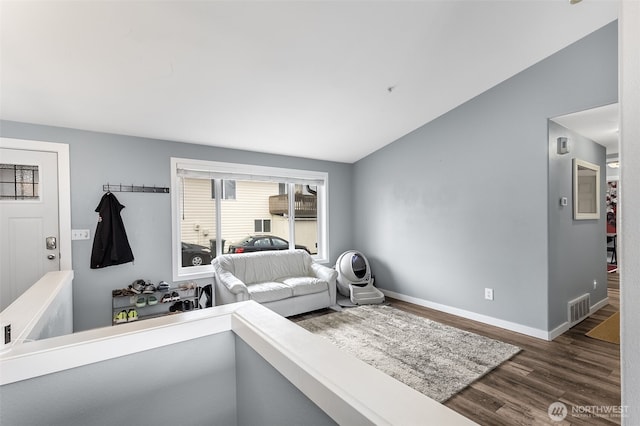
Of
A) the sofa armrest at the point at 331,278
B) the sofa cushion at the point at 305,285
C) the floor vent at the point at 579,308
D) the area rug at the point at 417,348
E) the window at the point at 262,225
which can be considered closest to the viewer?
the area rug at the point at 417,348

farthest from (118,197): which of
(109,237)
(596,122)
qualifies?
(596,122)

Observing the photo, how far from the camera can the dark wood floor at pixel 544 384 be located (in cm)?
201

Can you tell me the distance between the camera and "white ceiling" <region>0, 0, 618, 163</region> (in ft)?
6.73

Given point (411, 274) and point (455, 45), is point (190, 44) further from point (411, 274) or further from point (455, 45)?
point (411, 274)

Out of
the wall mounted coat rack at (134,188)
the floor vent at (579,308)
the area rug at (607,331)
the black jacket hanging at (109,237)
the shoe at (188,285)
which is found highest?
the wall mounted coat rack at (134,188)

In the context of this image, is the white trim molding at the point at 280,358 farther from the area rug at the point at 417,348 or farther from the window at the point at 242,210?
the window at the point at 242,210

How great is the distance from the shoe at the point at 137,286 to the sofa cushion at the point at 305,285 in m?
1.67

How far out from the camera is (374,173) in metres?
5.09

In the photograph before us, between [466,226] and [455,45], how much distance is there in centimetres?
210

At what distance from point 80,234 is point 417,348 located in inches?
144

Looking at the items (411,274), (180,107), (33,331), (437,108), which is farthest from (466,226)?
(33,331)

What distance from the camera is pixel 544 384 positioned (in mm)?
2348

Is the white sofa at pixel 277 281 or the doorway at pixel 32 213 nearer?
the doorway at pixel 32 213

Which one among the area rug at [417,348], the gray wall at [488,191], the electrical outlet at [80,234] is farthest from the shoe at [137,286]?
the gray wall at [488,191]
